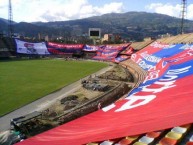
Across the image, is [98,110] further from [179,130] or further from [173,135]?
[173,135]

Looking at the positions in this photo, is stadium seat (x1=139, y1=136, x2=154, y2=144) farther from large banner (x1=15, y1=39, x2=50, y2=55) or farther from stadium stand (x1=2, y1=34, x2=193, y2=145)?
large banner (x1=15, y1=39, x2=50, y2=55)

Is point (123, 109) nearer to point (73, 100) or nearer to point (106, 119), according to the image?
point (106, 119)

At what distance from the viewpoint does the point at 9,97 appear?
109 feet

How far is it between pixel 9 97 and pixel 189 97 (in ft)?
77.8

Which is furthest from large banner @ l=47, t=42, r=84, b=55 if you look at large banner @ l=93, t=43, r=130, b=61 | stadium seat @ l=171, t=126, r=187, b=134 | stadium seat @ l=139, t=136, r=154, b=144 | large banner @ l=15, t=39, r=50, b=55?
stadium seat @ l=139, t=136, r=154, b=144

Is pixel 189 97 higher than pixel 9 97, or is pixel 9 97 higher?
pixel 189 97

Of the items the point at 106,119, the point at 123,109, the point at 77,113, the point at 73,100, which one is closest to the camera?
the point at 106,119

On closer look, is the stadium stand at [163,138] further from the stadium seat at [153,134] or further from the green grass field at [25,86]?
the green grass field at [25,86]

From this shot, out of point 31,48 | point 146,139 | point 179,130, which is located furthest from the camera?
point 31,48

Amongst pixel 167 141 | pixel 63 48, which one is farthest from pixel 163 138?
pixel 63 48

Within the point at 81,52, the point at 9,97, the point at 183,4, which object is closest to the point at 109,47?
the point at 81,52

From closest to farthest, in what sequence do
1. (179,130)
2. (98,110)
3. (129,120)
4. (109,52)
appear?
1. (179,130)
2. (129,120)
3. (98,110)
4. (109,52)

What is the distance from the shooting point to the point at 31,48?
94.2 meters

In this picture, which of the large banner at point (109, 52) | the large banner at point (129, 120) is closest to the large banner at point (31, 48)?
the large banner at point (109, 52)
